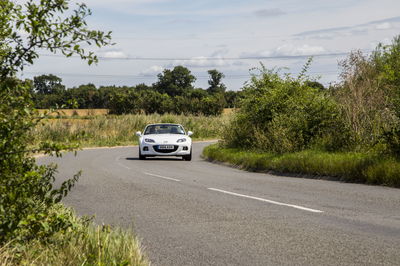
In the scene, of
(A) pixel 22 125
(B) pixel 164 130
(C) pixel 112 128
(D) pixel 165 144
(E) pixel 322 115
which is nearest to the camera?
(A) pixel 22 125

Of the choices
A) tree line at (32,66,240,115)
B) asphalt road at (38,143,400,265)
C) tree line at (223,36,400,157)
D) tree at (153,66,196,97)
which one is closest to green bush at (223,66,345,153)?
tree line at (223,36,400,157)

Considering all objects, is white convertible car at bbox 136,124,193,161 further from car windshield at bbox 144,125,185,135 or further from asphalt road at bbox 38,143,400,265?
asphalt road at bbox 38,143,400,265

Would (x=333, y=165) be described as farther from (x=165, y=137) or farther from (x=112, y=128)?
(x=112, y=128)

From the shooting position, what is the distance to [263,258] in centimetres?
599

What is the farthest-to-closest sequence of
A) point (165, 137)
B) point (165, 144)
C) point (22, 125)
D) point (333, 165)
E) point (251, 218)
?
point (165, 137), point (165, 144), point (333, 165), point (251, 218), point (22, 125)

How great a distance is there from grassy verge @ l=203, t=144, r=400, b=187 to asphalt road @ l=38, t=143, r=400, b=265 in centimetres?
70

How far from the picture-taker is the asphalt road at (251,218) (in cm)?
616

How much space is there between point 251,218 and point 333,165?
7.31 m

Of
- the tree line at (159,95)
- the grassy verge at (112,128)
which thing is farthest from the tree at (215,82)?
the grassy verge at (112,128)

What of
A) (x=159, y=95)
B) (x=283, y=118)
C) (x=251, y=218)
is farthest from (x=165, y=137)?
(x=159, y=95)

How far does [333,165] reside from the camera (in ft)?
50.3

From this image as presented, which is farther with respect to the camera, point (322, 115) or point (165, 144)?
point (165, 144)

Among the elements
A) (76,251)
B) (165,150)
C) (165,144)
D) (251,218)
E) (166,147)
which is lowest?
(251,218)

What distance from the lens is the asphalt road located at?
243 inches
